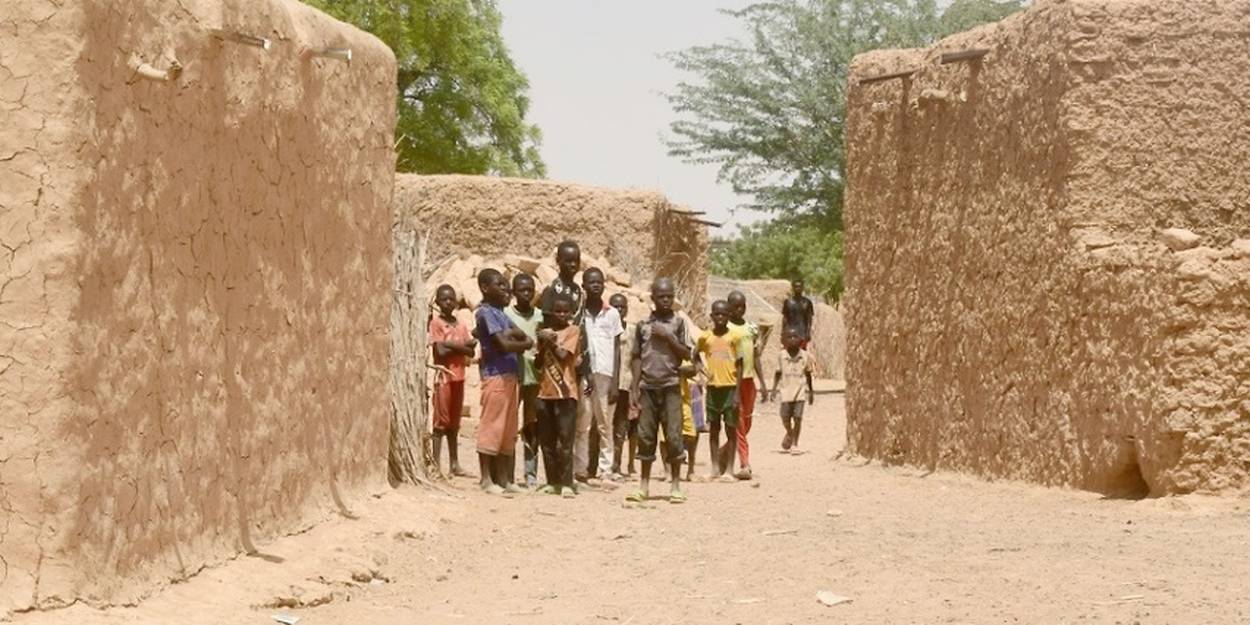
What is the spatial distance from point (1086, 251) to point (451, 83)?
2234 centimetres

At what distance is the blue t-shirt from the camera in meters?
11.7

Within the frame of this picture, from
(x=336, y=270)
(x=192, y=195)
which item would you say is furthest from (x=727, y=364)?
(x=192, y=195)

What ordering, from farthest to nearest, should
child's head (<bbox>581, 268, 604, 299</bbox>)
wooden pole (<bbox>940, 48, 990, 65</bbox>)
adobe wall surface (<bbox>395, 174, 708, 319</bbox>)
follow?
adobe wall surface (<bbox>395, 174, 708, 319</bbox>)
wooden pole (<bbox>940, 48, 990, 65</bbox>)
child's head (<bbox>581, 268, 604, 299</bbox>)

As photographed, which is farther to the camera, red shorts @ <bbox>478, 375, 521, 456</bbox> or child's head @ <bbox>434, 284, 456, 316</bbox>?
child's head @ <bbox>434, 284, 456, 316</bbox>

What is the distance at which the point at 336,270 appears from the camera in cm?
939

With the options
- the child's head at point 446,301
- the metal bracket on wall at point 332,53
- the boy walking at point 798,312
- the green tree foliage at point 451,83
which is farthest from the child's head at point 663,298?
the green tree foliage at point 451,83

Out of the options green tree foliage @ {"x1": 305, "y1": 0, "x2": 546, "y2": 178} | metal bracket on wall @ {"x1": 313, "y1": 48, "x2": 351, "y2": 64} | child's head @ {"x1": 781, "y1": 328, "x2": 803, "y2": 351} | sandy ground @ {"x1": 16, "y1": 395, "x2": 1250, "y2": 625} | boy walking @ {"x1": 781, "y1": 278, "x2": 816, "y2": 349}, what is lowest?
sandy ground @ {"x1": 16, "y1": 395, "x2": 1250, "y2": 625}

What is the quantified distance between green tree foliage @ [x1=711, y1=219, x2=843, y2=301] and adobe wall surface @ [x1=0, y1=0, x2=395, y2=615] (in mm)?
25950

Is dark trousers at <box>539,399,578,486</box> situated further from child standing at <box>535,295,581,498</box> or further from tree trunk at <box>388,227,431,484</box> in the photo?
tree trunk at <box>388,227,431,484</box>

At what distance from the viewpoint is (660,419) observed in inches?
462

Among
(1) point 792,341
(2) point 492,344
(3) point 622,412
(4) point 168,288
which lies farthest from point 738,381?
(4) point 168,288

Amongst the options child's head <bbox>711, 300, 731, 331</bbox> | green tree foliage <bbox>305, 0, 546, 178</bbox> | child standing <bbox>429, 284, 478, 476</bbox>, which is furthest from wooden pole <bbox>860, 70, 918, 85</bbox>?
green tree foliage <bbox>305, 0, 546, 178</bbox>

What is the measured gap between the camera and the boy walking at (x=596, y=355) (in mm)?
12391

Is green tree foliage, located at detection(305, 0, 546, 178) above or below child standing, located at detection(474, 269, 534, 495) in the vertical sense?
above
